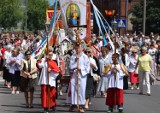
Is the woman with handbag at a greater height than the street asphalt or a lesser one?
Result: greater

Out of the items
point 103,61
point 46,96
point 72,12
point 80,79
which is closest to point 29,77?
point 46,96

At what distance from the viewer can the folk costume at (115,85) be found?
16.3 m

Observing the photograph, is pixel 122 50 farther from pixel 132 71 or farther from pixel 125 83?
pixel 125 83

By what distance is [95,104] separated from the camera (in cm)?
1858

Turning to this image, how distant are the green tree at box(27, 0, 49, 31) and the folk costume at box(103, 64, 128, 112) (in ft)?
320

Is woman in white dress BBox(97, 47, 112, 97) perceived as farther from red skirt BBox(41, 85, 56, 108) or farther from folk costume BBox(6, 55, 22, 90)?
red skirt BBox(41, 85, 56, 108)

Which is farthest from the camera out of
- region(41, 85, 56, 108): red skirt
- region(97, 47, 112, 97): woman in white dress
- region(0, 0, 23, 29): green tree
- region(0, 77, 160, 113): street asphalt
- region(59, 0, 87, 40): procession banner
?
region(0, 0, 23, 29): green tree

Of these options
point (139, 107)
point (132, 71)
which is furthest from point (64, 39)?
point (139, 107)

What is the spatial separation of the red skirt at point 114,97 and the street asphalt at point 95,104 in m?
0.46

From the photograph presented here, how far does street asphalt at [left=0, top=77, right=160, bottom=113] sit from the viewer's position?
1684 cm

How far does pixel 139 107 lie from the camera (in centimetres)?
1780

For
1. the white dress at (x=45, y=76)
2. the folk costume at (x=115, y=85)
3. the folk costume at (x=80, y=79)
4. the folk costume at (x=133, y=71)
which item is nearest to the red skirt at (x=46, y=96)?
the white dress at (x=45, y=76)

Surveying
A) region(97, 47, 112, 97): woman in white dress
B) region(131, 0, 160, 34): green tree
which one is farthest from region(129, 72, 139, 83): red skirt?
region(131, 0, 160, 34): green tree

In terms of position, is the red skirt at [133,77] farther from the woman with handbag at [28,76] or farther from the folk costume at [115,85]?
the folk costume at [115,85]
